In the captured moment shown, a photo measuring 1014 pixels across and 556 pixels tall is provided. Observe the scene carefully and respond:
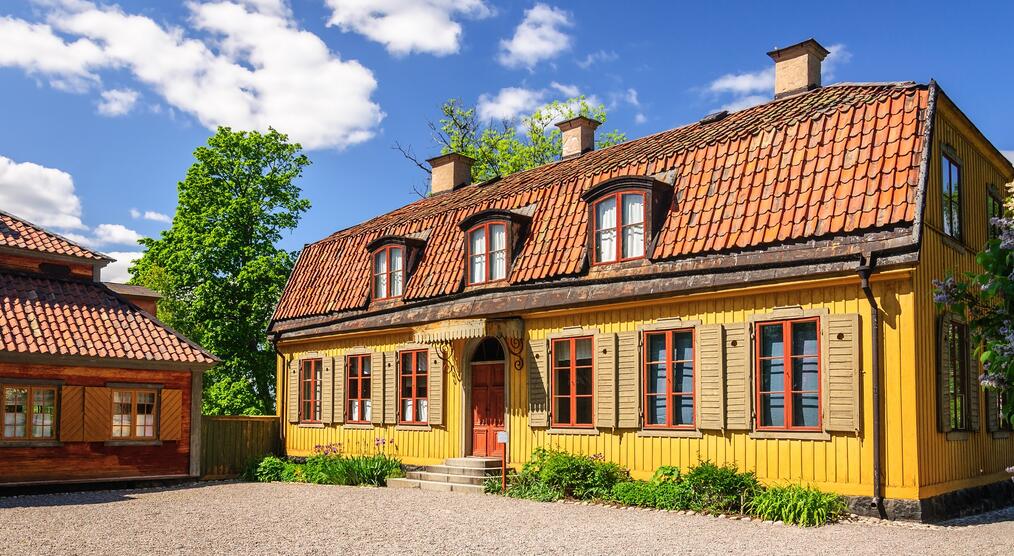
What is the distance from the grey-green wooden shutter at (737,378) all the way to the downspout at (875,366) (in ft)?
6.28

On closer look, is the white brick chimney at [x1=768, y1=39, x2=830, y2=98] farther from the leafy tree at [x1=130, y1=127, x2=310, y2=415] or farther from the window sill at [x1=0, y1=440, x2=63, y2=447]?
the leafy tree at [x1=130, y1=127, x2=310, y2=415]

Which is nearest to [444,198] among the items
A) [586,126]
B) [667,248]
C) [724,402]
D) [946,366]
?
[586,126]

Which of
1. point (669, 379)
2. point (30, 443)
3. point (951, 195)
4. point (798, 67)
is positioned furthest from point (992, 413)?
point (30, 443)

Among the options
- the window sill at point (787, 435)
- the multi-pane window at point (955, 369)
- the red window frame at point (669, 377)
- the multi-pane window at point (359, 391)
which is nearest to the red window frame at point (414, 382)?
the multi-pane window at point (359, 391)

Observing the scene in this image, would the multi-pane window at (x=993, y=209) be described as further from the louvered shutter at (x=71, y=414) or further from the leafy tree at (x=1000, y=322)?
the louvered shutter at (x=71, y=414)

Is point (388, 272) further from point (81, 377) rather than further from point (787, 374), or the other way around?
point (787, 374)

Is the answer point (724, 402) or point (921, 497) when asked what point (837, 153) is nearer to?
point (724, 402)

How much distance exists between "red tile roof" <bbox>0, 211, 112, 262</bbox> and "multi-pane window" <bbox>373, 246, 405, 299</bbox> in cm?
638

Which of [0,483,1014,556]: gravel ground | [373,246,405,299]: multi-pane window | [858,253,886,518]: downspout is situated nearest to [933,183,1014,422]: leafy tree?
[0,483,1014,556]: gravel ground

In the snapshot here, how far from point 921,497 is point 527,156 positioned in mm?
29767

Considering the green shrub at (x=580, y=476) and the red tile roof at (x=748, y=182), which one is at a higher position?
the red tile roof at (x=748, y=182)

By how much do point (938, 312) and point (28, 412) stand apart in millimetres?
17047

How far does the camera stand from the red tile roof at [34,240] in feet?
71.1

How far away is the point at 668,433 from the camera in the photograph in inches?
619
